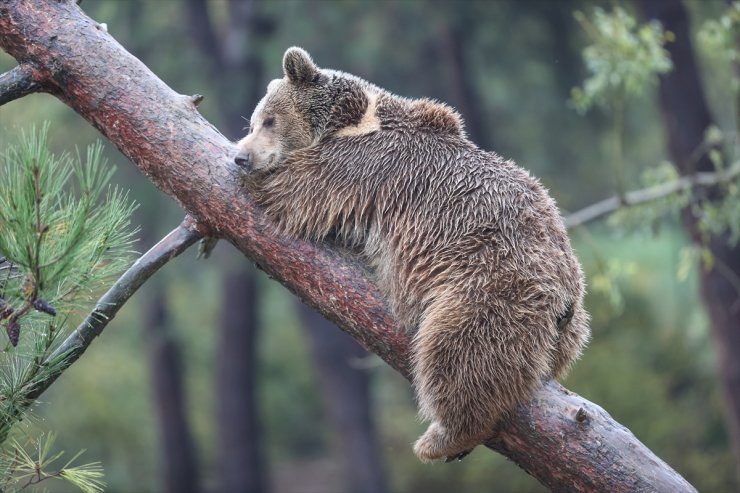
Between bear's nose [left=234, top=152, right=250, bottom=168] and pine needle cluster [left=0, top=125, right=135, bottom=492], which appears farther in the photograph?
bear's nose [left=234, top=152, right=250, bottom=168]

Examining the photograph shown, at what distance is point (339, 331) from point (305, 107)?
9.84 meters

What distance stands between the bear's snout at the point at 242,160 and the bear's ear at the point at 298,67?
654 mm

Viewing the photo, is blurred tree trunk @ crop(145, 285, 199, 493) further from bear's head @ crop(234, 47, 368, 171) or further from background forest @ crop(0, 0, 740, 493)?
bear's head @ crop(234, 47, 368, 171)

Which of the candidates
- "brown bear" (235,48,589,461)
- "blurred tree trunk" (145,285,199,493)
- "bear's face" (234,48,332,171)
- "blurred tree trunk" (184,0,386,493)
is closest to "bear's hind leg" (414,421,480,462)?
"brown bear" (235,48,589,461)

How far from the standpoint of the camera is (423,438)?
3859mm

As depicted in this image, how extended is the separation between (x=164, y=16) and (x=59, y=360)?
11.6m

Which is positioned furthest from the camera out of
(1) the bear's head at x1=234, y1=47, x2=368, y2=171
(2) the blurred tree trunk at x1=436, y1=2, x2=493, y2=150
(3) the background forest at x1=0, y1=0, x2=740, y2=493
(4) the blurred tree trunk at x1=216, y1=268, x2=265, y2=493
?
(4) the blurred tree trunk at x1=216, y1=268, x2=265, y2=493

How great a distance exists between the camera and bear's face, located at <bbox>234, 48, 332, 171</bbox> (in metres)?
4.35

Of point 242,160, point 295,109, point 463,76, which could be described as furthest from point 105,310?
point 463,76

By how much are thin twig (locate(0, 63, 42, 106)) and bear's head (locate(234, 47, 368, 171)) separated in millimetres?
1004

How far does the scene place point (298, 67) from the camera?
4.38m

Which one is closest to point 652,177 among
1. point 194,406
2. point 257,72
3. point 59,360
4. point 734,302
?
point 734,302

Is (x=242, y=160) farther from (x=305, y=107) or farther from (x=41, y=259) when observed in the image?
(x=41, y=259)

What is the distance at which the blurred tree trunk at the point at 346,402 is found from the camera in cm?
1361
